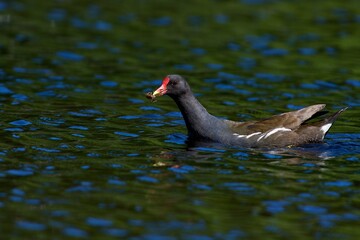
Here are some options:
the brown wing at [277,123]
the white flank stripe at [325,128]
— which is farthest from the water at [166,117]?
the brown wing at [277,123]

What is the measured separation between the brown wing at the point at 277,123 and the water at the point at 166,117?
0.46 meters

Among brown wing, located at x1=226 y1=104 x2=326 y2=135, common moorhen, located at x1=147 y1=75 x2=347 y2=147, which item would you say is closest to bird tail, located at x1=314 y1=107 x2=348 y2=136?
common moorhen, located at x1=147 y1=75 x2=347 y2=147

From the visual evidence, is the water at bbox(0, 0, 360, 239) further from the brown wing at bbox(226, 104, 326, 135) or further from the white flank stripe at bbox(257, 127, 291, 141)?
the brown wing at bbox(226, 104, 326, 135)

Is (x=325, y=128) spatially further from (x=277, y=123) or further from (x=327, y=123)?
(x=277, y=123)

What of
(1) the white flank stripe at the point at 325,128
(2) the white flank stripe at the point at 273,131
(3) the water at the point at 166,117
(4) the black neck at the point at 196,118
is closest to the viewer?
(3) the water at the point at 166,117

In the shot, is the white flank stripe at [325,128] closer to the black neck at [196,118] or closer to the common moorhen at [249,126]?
the common moorhen at [249,126]

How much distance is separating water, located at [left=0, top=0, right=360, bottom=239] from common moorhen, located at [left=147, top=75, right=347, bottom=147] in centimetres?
31

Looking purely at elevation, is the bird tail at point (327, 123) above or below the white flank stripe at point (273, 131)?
above

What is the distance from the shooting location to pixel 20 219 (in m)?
9.11

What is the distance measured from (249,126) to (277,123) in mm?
436

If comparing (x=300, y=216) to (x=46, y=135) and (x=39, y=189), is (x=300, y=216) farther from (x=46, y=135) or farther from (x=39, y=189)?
(x=46, y=135)

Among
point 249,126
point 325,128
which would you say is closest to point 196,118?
point 249,126

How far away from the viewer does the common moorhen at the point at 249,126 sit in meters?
13.0

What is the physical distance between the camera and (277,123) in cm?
1315
